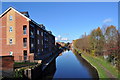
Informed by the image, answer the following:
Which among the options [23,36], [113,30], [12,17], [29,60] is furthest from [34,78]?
[113,30]

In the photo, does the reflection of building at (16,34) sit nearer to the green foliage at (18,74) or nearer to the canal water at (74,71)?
the canal water at (74,71)

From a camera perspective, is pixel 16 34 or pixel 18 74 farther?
pixel 16 34

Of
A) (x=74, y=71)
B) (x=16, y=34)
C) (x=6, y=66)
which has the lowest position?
(x=74, y=71)

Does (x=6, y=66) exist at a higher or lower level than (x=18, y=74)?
higher

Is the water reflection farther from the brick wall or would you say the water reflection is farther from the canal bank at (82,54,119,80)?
the brick wall

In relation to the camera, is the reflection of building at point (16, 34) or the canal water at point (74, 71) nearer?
the canal water at point (74, 71)

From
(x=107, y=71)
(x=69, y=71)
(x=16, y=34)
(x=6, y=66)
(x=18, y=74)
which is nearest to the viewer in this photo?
(x=6, y=66)

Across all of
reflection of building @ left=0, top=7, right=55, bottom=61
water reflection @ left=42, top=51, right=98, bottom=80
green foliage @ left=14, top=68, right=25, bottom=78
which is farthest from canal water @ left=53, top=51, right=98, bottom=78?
reflection of building @ left=0, top=7, right=55, bottom=61

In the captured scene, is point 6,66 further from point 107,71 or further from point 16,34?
point 107,71

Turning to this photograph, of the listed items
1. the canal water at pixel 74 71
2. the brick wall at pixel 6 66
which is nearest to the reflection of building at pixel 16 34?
the canal water at pixel 74 71

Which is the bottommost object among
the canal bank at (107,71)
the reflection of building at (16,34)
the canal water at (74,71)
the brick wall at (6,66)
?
the canal water at (74,71)

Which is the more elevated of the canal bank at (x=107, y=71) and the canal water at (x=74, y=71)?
the canal bank at (x=107, y=71)

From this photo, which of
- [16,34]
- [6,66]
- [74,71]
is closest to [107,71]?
[74,71]

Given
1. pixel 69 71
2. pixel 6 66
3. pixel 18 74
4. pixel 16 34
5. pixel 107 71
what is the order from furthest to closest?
pixel 16 34
pixel 69 71
pixel 107 71
pixel 18 74
pixel 6 66
